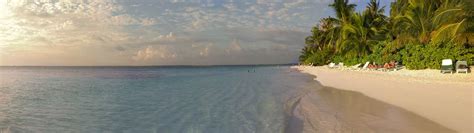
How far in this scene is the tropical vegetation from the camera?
19641 mm

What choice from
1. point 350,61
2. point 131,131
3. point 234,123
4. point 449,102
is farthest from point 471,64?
point 350,61

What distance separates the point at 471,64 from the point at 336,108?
14939 millimetres

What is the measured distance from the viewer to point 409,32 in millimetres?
29328

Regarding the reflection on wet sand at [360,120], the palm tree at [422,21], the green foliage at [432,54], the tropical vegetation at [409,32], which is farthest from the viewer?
the palm tree at [422,21]

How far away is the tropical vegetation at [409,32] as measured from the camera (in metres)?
19.6

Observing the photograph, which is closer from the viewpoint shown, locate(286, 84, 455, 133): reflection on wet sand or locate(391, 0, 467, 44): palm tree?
locate(286, 84, 455, 133): reflection on wet sand

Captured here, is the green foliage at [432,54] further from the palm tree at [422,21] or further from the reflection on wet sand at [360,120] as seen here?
the reflection on wet sand at [360,120]

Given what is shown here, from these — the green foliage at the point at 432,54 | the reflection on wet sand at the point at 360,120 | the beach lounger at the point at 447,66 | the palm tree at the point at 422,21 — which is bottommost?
the reflection on wet sand at the point at 360,120

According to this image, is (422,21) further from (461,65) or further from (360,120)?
(360,120)

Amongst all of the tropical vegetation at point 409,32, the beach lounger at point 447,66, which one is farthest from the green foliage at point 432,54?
the beach lounger at point 447,66

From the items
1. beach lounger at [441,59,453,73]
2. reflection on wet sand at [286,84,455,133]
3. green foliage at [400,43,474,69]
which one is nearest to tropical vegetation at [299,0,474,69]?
green foliage at [400,43,474,69]

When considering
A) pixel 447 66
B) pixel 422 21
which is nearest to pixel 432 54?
pixel 447 66

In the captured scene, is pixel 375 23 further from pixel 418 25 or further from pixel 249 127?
pixel 249 127

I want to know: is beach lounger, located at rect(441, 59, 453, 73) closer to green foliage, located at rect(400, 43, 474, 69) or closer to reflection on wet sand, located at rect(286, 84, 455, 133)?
green foliage, located at rect(400, 43, 474, 69)
